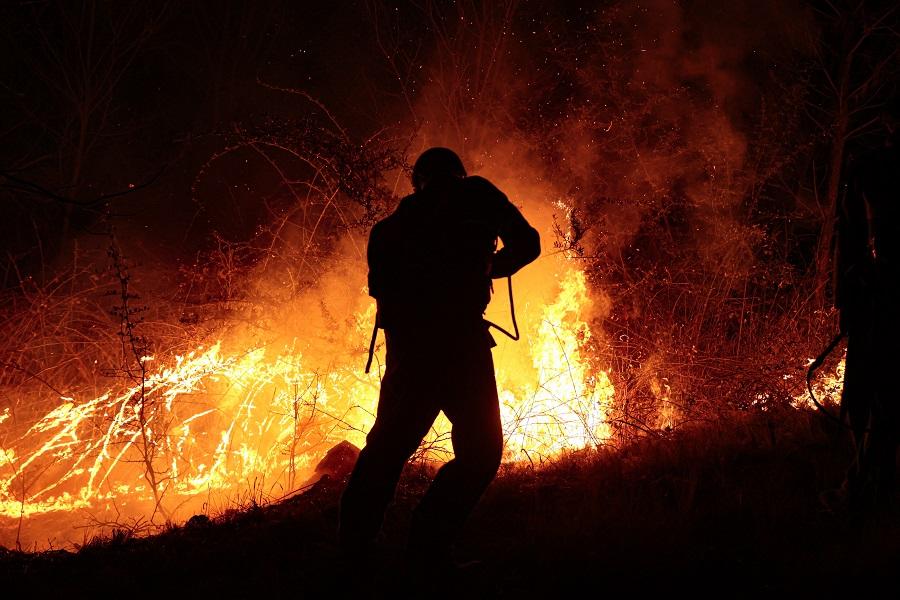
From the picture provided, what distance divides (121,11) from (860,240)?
49.9 ft

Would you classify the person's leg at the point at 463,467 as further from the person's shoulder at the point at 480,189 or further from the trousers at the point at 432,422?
the person's shoulder at the point at 480,189

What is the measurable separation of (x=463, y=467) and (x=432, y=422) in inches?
9.1

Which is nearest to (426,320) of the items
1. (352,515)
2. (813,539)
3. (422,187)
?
(422,187)

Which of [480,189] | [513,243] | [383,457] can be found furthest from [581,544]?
[480,189]

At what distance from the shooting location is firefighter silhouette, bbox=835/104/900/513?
3.32m

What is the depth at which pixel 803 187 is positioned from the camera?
1067 centimetres

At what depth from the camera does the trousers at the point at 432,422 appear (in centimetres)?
298

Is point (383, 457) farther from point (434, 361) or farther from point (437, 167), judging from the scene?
point (437, 167)

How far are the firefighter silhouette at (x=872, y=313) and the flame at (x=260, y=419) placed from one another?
2472 millimetres

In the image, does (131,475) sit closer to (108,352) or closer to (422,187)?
(108,352)

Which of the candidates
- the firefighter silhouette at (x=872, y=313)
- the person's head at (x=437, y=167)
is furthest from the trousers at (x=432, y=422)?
the firefighter silhouette at (x=872, y=313)

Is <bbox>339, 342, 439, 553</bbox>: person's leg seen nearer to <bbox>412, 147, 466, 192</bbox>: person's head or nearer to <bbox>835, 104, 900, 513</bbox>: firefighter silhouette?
<bbox>412, 147, 466, 192</bbox>: person's head

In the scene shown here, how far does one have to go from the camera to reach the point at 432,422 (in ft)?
10.0

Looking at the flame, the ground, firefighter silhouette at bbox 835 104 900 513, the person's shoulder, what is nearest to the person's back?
the person's shoulder
